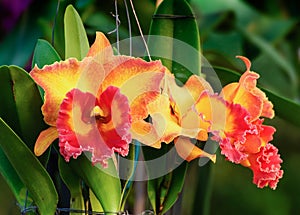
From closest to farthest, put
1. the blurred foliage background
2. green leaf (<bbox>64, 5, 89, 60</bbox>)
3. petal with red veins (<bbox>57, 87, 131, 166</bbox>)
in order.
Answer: petal with red veins (<bbox>57, 87, 131, 166</bbox>)
green leaf (<bbox>64, 5, 89, 60</bbox>)
the blurred foliage background

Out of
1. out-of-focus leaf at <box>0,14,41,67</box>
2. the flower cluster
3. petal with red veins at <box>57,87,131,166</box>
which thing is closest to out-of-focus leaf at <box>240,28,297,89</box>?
out-of-focus leaf at <box>0,14,41,67</box>

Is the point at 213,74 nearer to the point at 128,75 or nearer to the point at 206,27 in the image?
the point at 128,75

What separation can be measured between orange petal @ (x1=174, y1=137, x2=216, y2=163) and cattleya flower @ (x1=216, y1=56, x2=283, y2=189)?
0.02 m

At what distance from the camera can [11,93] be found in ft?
2.32

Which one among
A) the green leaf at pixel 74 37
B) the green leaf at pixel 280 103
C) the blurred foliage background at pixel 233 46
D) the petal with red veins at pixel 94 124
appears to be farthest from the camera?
the blurred foliage background at pixel 233 46

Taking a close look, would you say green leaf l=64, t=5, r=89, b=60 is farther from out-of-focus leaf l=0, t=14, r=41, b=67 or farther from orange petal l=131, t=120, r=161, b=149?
out-of-focus leaf l=0, t=14, r=41, b=67

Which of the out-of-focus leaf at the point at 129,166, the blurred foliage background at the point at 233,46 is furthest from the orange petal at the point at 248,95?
the blurred foliage background at the point at 233,46

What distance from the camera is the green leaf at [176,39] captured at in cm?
78

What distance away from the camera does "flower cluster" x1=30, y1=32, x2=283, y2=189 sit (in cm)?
62

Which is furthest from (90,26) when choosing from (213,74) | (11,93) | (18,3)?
(11,93)

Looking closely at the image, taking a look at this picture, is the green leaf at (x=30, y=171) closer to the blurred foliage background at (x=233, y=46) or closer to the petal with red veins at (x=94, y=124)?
the petal with red veins at (x=94, y=124)

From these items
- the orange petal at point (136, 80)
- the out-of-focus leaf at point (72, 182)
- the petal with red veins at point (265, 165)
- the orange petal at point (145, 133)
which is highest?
the orange petal at point (136, 80)

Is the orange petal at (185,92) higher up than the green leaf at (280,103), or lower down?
higher up

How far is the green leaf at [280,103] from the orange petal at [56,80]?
33 cm
